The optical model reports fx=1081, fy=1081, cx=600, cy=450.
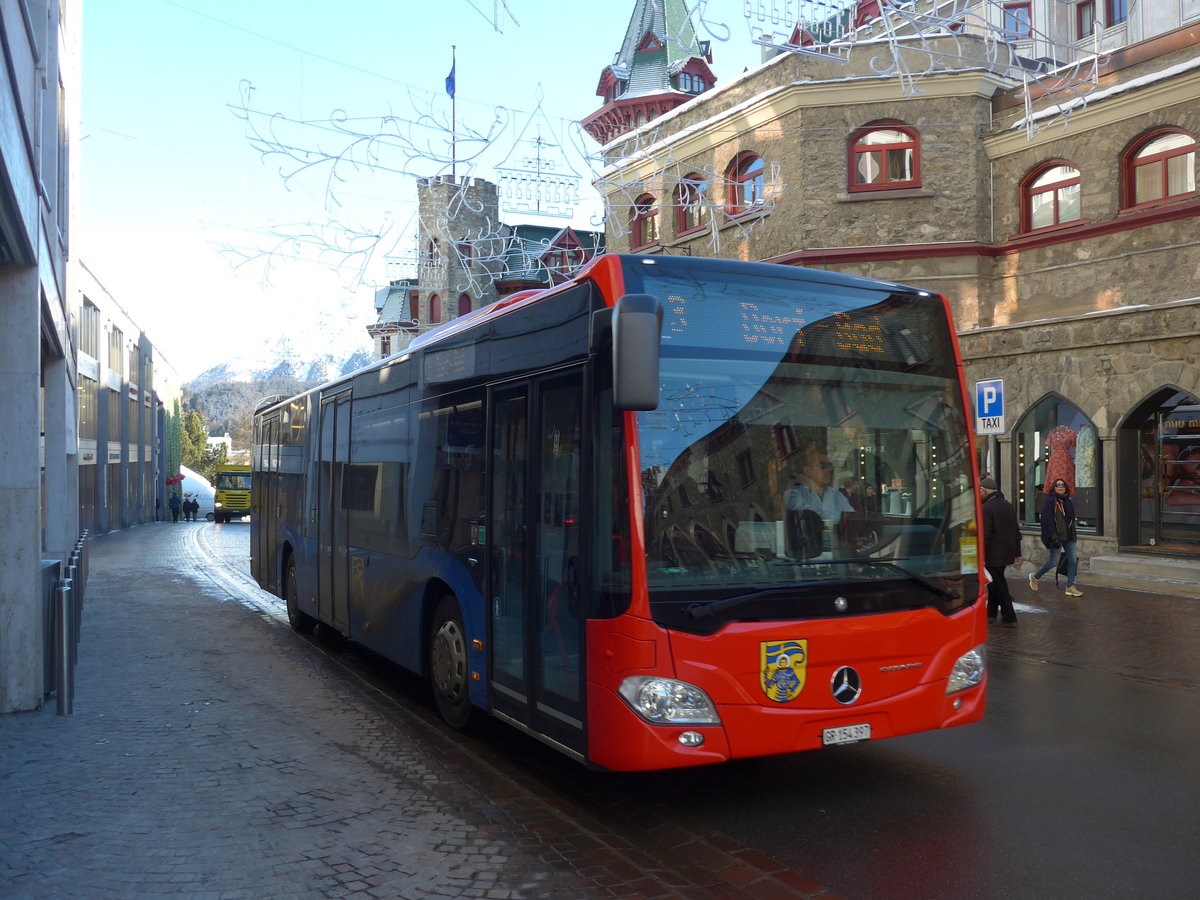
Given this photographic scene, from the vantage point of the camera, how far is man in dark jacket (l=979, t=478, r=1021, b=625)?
12.9 metres

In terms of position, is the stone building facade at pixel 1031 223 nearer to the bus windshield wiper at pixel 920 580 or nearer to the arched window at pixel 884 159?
the arched window at pixel 884 159

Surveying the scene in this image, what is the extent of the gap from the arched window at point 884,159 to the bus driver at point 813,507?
17.8 meters

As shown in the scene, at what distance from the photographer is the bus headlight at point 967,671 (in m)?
5.91

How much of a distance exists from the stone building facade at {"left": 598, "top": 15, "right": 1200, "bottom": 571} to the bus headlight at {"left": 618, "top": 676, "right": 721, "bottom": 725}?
42.4ft

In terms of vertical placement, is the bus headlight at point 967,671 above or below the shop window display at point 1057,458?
below

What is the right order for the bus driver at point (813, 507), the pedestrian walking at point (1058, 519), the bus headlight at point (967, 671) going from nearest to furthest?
1. the bus driver at point (813, 507)
2. the bus headlight at point (967, 671)
3. the pedestrian walking at point (1058, 519)

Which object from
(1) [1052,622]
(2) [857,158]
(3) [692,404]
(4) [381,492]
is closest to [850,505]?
(3) [692,404]

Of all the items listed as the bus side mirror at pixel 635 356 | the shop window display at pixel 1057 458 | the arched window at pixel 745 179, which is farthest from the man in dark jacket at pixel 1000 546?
the arched window at pixel 745 179

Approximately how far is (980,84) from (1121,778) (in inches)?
718

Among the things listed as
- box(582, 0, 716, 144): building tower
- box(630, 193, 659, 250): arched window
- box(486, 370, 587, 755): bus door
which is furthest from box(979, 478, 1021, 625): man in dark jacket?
box(582, 0, 716, 144): building tower

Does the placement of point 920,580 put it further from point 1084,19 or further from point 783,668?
point 1084,19

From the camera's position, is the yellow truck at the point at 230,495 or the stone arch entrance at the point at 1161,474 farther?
the yellow truck at the point at 230,495

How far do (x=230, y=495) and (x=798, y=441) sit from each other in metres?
51.3

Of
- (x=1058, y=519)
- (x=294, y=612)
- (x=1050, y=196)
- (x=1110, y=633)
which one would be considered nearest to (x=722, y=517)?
(x=294, y=612)
